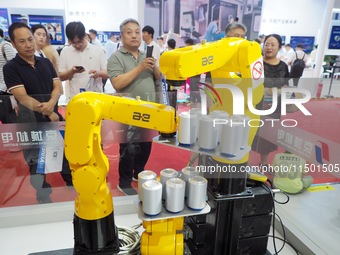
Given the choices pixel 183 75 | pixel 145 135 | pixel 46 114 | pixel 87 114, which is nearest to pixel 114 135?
pixel 145 135

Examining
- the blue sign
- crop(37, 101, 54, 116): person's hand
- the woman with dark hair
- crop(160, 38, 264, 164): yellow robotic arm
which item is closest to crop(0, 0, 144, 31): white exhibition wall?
the woman with dark hair

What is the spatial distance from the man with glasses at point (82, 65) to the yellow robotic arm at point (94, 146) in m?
1.54

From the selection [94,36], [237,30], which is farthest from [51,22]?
[237,30]

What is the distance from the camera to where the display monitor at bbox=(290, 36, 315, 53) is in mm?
5312

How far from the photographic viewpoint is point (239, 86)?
1.07 metres

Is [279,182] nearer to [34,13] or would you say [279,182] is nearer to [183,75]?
[183,75]

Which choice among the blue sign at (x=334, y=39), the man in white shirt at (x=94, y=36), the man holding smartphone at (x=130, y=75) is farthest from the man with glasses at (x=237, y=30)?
the blue sign at (x=334, y=39)

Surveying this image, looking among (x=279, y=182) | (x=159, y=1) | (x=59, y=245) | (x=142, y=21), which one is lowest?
(x=59, y=245)

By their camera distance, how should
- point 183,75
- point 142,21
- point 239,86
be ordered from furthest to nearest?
point 142,21, point 239,86, point 183,75

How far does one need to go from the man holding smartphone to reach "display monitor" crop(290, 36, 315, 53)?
4.13 meters

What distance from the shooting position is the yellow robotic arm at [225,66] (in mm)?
846

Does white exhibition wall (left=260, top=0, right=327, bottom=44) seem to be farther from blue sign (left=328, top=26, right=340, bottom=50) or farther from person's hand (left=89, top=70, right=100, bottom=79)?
person's hand (left=89, top=70, right=100, bottom=79)

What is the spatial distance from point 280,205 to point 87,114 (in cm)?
138

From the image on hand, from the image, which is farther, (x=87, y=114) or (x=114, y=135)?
(x=114, y=135)
